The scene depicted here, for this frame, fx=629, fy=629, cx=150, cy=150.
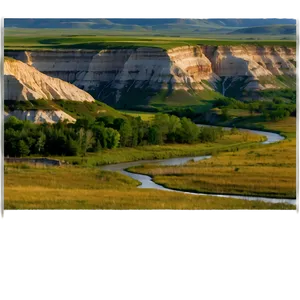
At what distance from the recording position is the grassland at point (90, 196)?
Answer: 443cm

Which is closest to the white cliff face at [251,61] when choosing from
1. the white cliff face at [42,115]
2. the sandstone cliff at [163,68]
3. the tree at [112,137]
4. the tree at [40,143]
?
the sandstone cliff at [163,68]

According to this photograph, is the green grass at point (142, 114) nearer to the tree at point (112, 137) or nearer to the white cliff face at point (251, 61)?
the tree at point (112, 137)

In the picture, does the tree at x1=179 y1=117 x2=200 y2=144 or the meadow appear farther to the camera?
the tree at x1=179 y1=117 x2=200 y2=144

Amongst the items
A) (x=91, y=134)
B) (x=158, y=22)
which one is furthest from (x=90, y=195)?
(x=158, y=22)

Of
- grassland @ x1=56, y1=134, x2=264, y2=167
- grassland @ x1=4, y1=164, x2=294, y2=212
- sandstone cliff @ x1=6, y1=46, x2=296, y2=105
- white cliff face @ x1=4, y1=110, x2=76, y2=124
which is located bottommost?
grassland @ x1=4, y1=164, x2=294, y2=212

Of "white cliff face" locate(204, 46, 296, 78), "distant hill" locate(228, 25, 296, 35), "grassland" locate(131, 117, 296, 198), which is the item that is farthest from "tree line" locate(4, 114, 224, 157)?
"distant hill" locate(228, 25, 296, 35)

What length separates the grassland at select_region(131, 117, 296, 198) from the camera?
4609mm

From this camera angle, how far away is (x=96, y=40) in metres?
5.00

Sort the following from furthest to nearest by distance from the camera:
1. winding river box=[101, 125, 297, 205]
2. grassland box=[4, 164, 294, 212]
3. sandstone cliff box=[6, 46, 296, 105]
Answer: sandstone cliff box=[6, 46, 296, 105], winding river box=[101, 125, 297, 205], grassland box=[4, 164, 294, 212]

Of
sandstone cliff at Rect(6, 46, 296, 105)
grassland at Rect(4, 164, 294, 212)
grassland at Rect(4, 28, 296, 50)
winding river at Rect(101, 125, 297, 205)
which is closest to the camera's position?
grassland at Rect(4, 164, 294, 212)

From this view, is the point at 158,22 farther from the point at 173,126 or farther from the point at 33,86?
the point at 33,86

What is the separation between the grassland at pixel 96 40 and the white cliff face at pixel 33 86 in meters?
0.17

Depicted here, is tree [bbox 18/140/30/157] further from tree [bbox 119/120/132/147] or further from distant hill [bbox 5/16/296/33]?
distant hill [bbox 5/16/296/33]

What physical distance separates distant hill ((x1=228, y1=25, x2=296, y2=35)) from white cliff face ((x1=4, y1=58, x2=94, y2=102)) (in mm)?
1346
